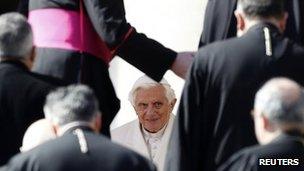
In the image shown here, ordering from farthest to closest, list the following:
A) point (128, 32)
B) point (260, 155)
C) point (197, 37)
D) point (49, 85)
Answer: point (197, 37), point (128, 32), point (49, 85), point (260, 155)

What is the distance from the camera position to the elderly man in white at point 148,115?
8.70m

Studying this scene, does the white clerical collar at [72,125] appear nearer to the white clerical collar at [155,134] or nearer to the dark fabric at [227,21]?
the dark fabric at [227,21]

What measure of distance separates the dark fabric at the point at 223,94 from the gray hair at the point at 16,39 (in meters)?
0.82

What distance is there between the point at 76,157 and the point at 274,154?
0.84 m

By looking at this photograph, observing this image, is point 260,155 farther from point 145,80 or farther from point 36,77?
point 145,80

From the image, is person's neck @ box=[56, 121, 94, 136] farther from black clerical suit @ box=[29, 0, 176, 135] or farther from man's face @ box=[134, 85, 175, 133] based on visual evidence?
man's face @ box=[134, 85, 175, 133]

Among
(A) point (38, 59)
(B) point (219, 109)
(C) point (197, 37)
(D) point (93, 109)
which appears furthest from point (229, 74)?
(C) point (197, 37)

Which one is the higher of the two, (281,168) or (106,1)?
(106,1)

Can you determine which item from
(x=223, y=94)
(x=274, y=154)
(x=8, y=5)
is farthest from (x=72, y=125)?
(x=8, y=5)

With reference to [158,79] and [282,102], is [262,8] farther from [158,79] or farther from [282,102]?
[158,79]

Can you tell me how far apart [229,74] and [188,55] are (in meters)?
0.80

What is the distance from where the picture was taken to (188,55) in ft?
22.5

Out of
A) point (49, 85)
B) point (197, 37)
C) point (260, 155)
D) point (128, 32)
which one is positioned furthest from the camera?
point (197, 37)

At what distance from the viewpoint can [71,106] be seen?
19.2 feet
